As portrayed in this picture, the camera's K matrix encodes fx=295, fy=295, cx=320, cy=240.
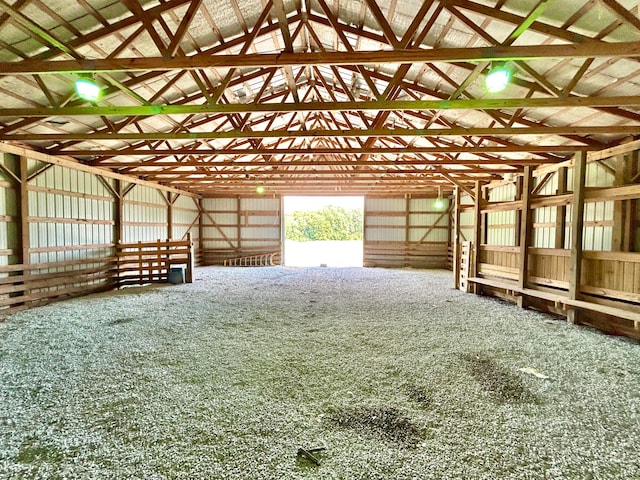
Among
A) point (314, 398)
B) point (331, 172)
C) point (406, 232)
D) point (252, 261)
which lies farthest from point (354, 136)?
point (252, 261)

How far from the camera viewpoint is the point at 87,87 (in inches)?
141

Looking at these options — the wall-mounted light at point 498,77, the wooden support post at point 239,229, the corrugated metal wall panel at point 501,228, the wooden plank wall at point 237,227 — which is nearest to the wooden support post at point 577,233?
the corrugated metal wall panel at point 501,228

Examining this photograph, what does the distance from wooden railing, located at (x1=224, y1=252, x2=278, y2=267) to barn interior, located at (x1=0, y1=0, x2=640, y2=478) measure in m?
3.78

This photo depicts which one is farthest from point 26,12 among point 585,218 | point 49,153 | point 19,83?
point 585,218

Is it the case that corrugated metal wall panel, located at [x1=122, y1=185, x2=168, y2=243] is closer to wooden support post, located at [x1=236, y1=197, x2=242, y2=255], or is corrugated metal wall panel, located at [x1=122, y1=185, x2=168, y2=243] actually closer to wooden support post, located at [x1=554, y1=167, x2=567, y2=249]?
wooden support post, located at [x1=236, y1=197, x2=242, y2=255]

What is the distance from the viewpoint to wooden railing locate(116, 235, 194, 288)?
30.5 ft

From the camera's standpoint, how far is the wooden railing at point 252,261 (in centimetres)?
1455

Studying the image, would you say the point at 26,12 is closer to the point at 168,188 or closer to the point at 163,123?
the point at 163,123

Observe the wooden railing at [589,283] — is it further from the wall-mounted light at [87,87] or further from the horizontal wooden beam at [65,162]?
the horizontal wooden beam at [65,162]

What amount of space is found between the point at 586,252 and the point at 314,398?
→ 5.96 meters

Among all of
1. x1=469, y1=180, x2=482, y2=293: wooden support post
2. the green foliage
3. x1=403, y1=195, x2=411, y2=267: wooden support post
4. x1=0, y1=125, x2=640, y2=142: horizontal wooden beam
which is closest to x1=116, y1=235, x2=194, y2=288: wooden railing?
x1=0, y1=125, x2=640, y2=142: horizontal wooden beam

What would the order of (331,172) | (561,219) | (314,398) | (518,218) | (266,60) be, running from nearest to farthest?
(314,398) < (266,60) < (561,219) < (518,218) < (331,172)

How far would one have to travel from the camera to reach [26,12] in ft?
11.5

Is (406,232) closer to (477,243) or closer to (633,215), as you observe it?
(477,243)
